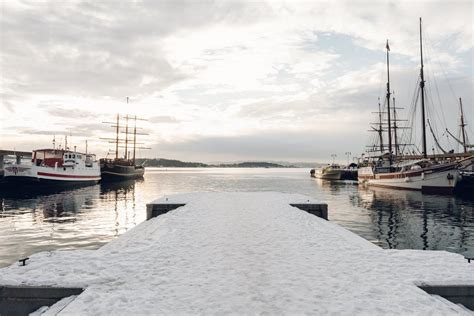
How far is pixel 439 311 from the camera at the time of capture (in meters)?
4.95

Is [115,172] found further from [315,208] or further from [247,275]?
[247,275]

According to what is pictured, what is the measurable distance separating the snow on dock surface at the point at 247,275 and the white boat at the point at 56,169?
145ft

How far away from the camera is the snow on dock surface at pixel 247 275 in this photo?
5.08m

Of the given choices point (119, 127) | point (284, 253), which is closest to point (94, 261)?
point (284, 253)

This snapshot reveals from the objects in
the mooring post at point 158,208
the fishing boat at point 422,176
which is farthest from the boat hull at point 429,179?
the mooring post at point 158,208

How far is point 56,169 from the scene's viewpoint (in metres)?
49.8

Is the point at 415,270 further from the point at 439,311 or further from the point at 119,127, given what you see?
the point at 119,127

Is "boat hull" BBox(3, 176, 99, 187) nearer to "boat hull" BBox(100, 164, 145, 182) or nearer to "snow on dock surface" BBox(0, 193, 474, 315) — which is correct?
"boat hull" BBox(100, 164, 145, 182)

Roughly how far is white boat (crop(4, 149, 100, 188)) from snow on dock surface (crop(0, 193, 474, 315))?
44.3 metres

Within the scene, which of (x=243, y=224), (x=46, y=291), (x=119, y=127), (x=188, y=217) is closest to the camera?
(x=46, y=291)

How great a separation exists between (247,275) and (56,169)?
51821 millimetres

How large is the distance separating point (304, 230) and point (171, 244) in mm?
4525

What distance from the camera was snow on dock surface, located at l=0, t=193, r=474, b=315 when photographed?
5.08 meters

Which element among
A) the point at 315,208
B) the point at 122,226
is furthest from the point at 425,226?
the point at 122,226
